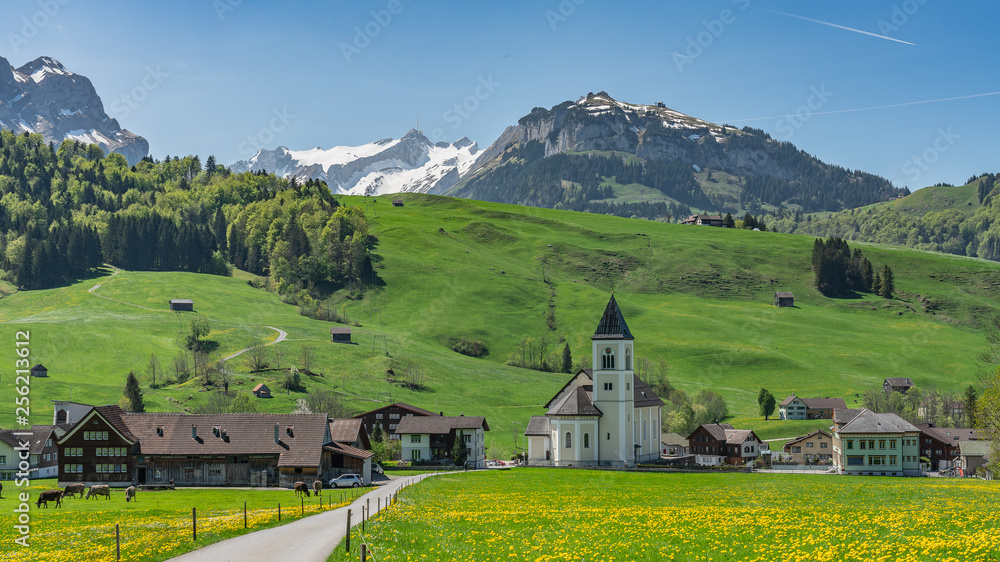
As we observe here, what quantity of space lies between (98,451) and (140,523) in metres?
40.4

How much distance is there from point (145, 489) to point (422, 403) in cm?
7180

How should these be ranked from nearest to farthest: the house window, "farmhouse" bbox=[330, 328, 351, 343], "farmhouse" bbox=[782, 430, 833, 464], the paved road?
the paved road
the house window
"farmhouse" bbox=[782, 430, 833, 464]
"farmhouse" bbox=[330, 328, 351, 343]

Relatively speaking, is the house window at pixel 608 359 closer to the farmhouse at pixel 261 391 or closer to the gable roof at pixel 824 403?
the farmhouse at pixel 261 391

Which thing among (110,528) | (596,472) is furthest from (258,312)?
(110,528)

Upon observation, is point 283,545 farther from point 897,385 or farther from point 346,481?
point 897,385

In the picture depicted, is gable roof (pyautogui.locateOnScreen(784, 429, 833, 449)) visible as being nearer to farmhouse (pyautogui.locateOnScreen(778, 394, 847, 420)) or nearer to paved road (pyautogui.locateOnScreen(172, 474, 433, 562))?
farmhouse (pyautogui.locateOnScreen(778, 394, 847, 420))

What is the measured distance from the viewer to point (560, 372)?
7013 inches

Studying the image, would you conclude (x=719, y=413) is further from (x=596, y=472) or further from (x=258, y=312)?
(x=258, y=312)

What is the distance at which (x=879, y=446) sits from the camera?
101m

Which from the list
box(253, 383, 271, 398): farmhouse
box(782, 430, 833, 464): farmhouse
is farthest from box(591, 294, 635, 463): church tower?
box(253, 383, 271, 398): farmhouse

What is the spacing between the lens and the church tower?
104375mm

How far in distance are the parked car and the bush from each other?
11559 cm

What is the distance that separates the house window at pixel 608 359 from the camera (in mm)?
107062

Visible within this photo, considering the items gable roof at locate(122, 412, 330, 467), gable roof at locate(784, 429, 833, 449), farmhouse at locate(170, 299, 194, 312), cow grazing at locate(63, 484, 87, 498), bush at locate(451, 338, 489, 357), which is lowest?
gable roof at locate(784, 429, 833, 449)
